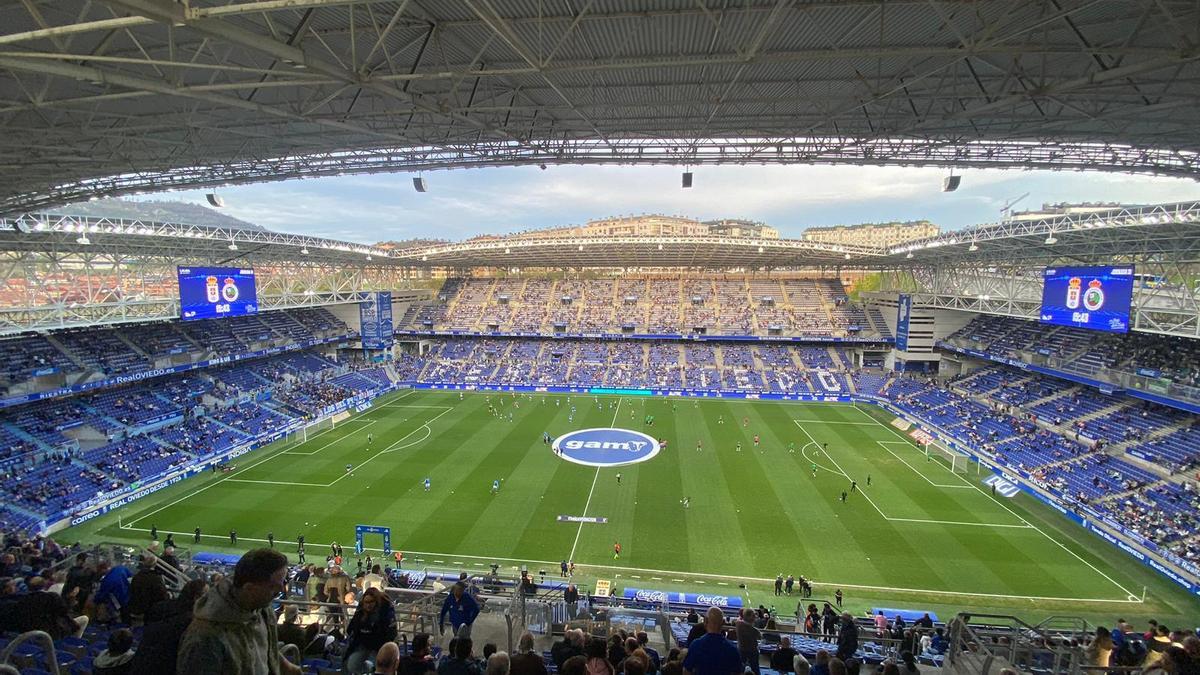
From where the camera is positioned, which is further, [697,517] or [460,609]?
[697,517]

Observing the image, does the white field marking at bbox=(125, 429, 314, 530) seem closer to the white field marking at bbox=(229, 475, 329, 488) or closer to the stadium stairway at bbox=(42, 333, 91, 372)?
the white field marking at bbox=(229, 475, 329, 488)

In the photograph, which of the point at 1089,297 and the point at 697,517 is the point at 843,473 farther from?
the point at 1089,297

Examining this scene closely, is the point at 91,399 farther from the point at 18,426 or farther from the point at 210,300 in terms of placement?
the point at 210,300

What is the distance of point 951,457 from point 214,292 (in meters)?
42.0

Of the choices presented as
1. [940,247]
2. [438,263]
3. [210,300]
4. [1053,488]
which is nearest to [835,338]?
[940,247]

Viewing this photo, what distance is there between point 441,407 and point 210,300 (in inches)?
633

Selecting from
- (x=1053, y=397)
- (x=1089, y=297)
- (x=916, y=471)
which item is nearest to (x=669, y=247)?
(x=916, y=471)

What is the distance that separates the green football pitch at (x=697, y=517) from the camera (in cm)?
1786

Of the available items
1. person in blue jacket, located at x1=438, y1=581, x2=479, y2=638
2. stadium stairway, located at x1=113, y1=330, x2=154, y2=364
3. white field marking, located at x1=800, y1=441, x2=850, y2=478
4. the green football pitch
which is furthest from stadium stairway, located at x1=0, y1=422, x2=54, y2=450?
white field marking, located at x1=800, y1=441, x2=850, y2=478

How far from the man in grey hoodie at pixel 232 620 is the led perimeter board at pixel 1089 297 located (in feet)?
108

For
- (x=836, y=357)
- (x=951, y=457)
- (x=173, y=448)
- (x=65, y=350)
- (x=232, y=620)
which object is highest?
(x=232, y=620)

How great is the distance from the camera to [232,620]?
2455 mm

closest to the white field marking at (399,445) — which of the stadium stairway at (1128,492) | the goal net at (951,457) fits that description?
the goal net at (951,457)

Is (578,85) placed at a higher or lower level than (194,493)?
higher
